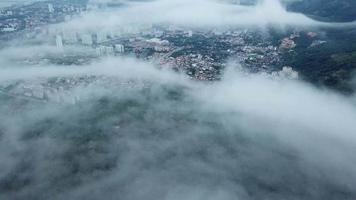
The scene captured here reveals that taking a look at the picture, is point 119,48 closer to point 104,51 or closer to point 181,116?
point 104,51

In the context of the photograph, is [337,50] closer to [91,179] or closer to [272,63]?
[272,63]

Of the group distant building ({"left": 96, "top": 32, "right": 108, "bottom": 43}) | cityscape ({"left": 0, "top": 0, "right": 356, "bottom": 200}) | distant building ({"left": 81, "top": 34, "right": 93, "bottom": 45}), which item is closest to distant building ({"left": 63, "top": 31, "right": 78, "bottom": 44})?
Answer: cityscape ({"left": 0, "top": 0, "right": 356, "bottom": 200})

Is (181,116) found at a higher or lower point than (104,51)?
lower

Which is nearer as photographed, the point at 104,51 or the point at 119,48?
the point at 104,51

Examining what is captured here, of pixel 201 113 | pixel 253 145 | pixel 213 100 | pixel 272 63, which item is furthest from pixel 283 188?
pixel 272 63

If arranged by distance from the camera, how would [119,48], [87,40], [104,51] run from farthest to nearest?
[87,40]
[119,48]
[104,51]

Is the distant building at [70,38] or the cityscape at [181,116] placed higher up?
the distant building at [70,38]

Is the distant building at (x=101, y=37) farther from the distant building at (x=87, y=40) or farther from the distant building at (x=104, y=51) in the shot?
the distant building at (x=104, y=51)

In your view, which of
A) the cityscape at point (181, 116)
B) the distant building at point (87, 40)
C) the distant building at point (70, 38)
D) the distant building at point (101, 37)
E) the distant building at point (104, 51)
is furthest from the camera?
the distant building at point (101, 37)

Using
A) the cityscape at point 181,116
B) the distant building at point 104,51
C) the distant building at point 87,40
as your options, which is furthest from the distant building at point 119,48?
the distant building at point 87,40

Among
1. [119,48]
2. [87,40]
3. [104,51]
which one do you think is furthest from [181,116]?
[87,40]

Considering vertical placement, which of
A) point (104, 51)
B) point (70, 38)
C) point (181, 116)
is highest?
point (70, 38)
